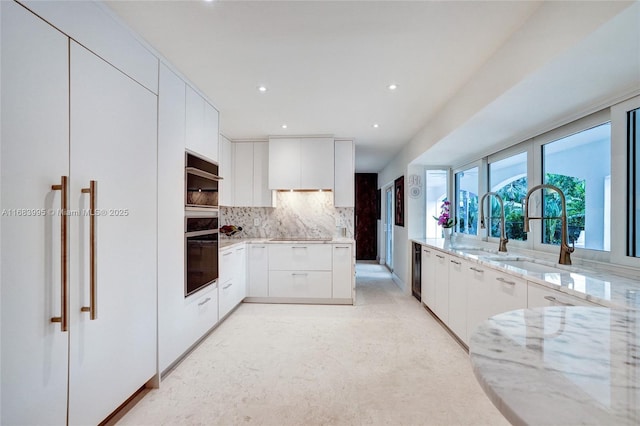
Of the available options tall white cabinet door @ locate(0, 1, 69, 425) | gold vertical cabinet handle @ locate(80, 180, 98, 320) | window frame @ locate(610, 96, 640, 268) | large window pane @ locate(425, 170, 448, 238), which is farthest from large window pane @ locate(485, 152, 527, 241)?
tall white cabinet door @ locate(0, 1, 69, 425)

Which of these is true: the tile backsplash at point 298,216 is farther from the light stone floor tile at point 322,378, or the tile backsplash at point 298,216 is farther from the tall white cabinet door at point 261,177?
the light stone floor tile at point 322,378

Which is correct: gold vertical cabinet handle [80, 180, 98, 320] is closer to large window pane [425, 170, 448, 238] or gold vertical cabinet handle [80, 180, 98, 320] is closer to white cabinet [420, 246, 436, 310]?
white cabinet [420, 246, 436, 310]

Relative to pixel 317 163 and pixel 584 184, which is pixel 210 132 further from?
pixel 584 184

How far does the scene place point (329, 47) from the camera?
6.58 ft

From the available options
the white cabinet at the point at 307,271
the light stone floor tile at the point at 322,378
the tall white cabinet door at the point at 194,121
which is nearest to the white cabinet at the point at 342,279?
the white cabinet at the point at 307,271

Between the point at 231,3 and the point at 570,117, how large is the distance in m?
2.50

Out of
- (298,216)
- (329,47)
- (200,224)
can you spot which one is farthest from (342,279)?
(329,47)

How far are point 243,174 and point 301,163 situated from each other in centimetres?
93

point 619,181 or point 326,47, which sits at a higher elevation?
point 326,47

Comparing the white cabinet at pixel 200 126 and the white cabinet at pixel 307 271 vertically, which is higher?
the white cabinet at pixel 200 126

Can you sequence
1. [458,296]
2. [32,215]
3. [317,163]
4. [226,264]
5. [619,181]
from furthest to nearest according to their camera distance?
1. [317,163]
2. [226,264]
3. [458,296]
4. [619,181]
5. [32,215]

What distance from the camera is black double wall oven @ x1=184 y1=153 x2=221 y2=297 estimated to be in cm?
247

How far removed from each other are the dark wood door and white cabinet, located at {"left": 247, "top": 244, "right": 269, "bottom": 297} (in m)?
4.24

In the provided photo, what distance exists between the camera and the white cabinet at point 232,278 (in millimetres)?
3199
